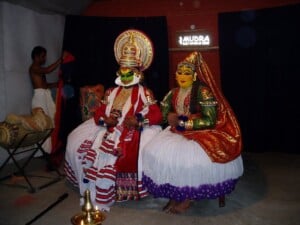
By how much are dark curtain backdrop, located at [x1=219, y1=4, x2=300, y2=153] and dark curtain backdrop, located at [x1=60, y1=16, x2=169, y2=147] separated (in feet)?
3.37

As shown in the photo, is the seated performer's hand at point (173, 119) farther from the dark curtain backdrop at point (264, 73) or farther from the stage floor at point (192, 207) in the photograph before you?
the dark curtain backdrop at point (264, 73)

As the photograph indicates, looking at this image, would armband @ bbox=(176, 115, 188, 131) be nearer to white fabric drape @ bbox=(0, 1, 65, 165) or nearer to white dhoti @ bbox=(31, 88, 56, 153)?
white dhoti @ bbox=(31, 88, 56, 153)

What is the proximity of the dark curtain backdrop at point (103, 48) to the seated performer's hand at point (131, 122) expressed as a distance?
2.32 meters

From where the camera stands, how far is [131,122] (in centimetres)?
364

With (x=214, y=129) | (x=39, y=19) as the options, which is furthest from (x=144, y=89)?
(x=39, y=19)

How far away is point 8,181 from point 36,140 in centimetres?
68

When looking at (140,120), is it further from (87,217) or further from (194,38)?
(194,38)

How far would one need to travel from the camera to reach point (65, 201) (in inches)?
142

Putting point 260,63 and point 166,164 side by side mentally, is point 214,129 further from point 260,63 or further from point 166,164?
point 260,63

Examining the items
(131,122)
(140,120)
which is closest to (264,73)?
(140,120)

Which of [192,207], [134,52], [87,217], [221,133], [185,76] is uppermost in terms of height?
[134,52]

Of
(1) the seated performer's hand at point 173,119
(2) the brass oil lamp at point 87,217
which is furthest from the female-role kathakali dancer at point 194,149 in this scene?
(2) the brass oil lamp at point 87,217

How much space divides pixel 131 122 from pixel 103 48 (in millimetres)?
2631

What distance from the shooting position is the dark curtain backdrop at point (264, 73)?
5.27 metres
